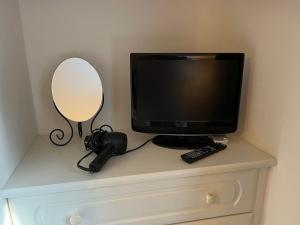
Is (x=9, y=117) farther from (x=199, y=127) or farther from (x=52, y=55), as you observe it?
(x=199, y=127)

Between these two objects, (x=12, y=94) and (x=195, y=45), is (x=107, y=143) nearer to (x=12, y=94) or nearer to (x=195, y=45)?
(x=12, y=94)

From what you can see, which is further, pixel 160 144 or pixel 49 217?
pixel 160 144

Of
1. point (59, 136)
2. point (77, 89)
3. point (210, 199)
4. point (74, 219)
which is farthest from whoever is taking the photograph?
point (59, 136)

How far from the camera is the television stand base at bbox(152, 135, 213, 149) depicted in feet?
3.51

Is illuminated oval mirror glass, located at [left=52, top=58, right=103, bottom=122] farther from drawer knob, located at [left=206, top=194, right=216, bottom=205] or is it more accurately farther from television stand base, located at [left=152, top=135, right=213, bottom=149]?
drawer knob, located at [left=206, top=194, right=216, bottom=205]

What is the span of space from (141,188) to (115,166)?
119mm

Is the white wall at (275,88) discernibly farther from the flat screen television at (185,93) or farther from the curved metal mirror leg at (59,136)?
the curved metal mirror leg at (59,136)

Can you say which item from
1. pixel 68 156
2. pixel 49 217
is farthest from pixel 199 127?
pixel 49 217

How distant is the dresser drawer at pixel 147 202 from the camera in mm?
854

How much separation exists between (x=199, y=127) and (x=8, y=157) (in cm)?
69

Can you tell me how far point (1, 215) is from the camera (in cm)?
79

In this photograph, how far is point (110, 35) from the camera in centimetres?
113

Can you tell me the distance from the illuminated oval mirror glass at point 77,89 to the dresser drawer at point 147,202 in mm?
357

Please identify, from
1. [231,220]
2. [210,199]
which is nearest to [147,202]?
[210,199]
